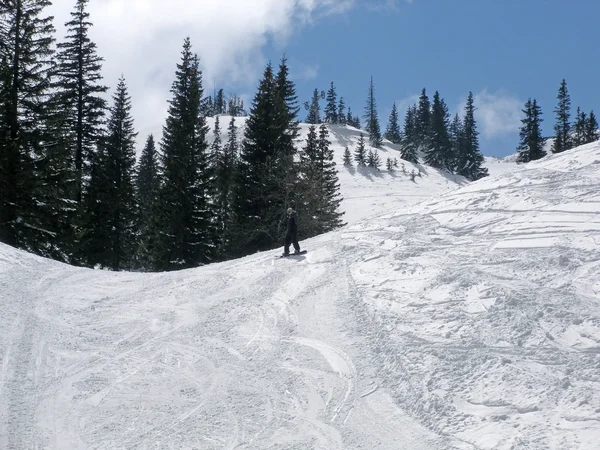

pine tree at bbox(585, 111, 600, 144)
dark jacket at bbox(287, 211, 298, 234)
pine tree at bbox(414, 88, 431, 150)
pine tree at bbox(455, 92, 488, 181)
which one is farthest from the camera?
pine tree at bbox(414, 88, 431, 150)

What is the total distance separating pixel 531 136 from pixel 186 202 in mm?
51605

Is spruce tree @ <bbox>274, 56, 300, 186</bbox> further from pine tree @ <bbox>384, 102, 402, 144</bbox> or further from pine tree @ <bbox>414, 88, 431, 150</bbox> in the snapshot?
pine tree @ <bbox>384, 102, 402, 144</bbox>

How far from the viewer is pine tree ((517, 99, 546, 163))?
6594 cm

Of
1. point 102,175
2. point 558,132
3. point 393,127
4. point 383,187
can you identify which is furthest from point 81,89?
point 393,127

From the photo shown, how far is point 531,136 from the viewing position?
6694 centimetres

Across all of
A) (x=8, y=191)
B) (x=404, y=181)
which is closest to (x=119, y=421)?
(x=8, y=191)

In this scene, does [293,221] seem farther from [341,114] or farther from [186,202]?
[341,114]

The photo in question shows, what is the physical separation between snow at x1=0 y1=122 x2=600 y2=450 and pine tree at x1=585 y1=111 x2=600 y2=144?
198ft

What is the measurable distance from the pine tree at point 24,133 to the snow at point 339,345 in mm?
6175

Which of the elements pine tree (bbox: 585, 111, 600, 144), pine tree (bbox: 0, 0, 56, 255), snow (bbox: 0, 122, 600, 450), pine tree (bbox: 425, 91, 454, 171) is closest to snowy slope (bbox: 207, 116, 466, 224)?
pine tree (bbox: 425, 91, 454, 171)

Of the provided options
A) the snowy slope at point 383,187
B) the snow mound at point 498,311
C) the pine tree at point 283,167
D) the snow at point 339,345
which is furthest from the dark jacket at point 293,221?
the snowy slope at point 383,187

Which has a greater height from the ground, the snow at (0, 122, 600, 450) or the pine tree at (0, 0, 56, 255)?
the pine tree at (0, 0, 56, 255)

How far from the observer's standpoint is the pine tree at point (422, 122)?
349 feet

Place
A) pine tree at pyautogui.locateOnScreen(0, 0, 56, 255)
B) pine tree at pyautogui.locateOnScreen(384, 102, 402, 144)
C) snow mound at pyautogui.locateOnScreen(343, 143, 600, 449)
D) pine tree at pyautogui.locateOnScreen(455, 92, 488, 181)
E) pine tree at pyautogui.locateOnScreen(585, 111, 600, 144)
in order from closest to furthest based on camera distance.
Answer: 1. snow mound at pyautogui.locateOnScreen(343, 143, 600, 449)
2. pine tree at pyautogui.locateOnScreen(0, 0, 56, 255)
3. pine tree at pyautogui.locateOnScreen(585, 111, 600, 144)
4. pine tree at pyautogui.locateOnScreen(455, 92, 488, 181)
5. pine tree at pyautogui.locateOnScreen(384, 102, 402, 144)
